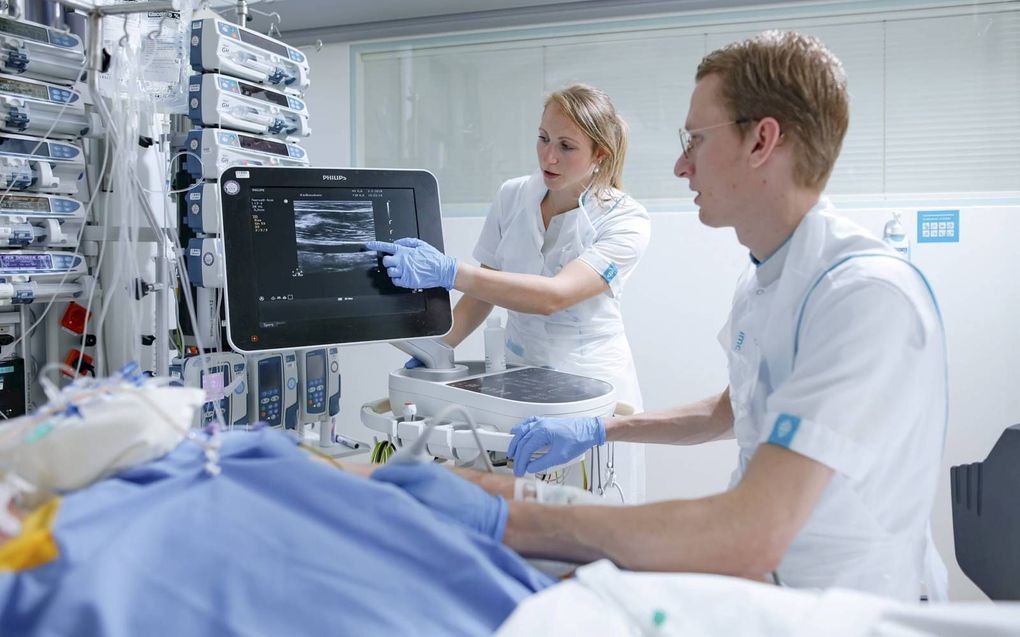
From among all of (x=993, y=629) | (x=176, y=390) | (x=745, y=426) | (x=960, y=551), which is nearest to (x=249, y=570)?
(x=176, y=390)

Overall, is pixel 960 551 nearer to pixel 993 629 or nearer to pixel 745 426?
pixel 745 426

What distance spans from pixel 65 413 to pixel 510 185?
6.14ft

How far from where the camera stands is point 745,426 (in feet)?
4.77

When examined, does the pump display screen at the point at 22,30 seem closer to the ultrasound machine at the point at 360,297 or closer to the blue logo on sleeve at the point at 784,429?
the ultrasound machine at the point at 360,297

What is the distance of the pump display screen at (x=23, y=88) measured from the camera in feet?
7.57

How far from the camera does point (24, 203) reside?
7.89 ft

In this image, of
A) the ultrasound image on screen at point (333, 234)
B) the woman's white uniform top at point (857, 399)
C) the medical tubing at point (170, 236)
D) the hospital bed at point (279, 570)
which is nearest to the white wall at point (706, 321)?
the medical tubing at point (170, 236)

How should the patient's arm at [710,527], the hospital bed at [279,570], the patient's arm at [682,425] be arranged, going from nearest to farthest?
the hospital bed at [279,570]
the patient's arm at [710,527]
the patient's arm at [682,425]

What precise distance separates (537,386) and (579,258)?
495 millimetres

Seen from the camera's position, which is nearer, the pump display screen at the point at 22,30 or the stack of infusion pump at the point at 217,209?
the pump display screen at the point at 22,30

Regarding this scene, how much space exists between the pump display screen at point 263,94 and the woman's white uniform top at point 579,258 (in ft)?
2.88

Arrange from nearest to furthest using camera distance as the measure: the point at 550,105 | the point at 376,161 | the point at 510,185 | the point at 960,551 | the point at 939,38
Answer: the point at 960,551 → the point at 550,105 → the point at 510,185 → the point at 939,38 → the point at 376,161

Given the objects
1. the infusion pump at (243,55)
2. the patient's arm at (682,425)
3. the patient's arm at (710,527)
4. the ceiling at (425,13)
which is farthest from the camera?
the ceiling at (425,13)

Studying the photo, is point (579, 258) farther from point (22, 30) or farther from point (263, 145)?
point (22, 30)
